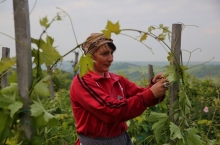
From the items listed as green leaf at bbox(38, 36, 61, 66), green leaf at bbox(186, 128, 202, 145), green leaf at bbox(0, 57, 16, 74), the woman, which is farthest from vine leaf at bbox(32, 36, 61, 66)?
green leaf at bbox(186, 128, 202, 145)

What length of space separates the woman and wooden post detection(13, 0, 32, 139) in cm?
66

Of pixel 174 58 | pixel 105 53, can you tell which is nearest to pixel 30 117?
pixel 105 53

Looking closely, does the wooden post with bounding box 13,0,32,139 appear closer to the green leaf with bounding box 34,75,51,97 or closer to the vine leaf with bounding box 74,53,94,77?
the green leaf with bounding box 34,75,51,97

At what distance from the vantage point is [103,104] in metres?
2.17

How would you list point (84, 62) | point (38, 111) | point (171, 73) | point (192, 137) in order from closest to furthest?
point (38, 111), point (84, 62), point (171, 73), point (192, 137)

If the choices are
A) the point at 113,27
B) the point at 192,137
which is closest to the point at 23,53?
the point at 113,27

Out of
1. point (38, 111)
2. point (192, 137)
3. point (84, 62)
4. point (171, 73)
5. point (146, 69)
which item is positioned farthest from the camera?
point (146, 69)

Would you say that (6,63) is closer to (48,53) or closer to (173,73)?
(48,53)

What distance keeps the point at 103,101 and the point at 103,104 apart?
0.8 inches

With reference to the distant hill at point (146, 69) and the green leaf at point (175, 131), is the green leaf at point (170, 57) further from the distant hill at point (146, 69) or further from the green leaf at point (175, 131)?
the green leaf at point (175, 131)

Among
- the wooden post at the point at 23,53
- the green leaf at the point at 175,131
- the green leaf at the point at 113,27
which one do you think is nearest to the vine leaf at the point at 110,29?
the green leaf at the point at 113,27

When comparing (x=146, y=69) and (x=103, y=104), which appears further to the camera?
(x=146, y=69)

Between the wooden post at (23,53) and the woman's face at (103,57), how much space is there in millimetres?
814

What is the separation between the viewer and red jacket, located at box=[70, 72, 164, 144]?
7.13ft
